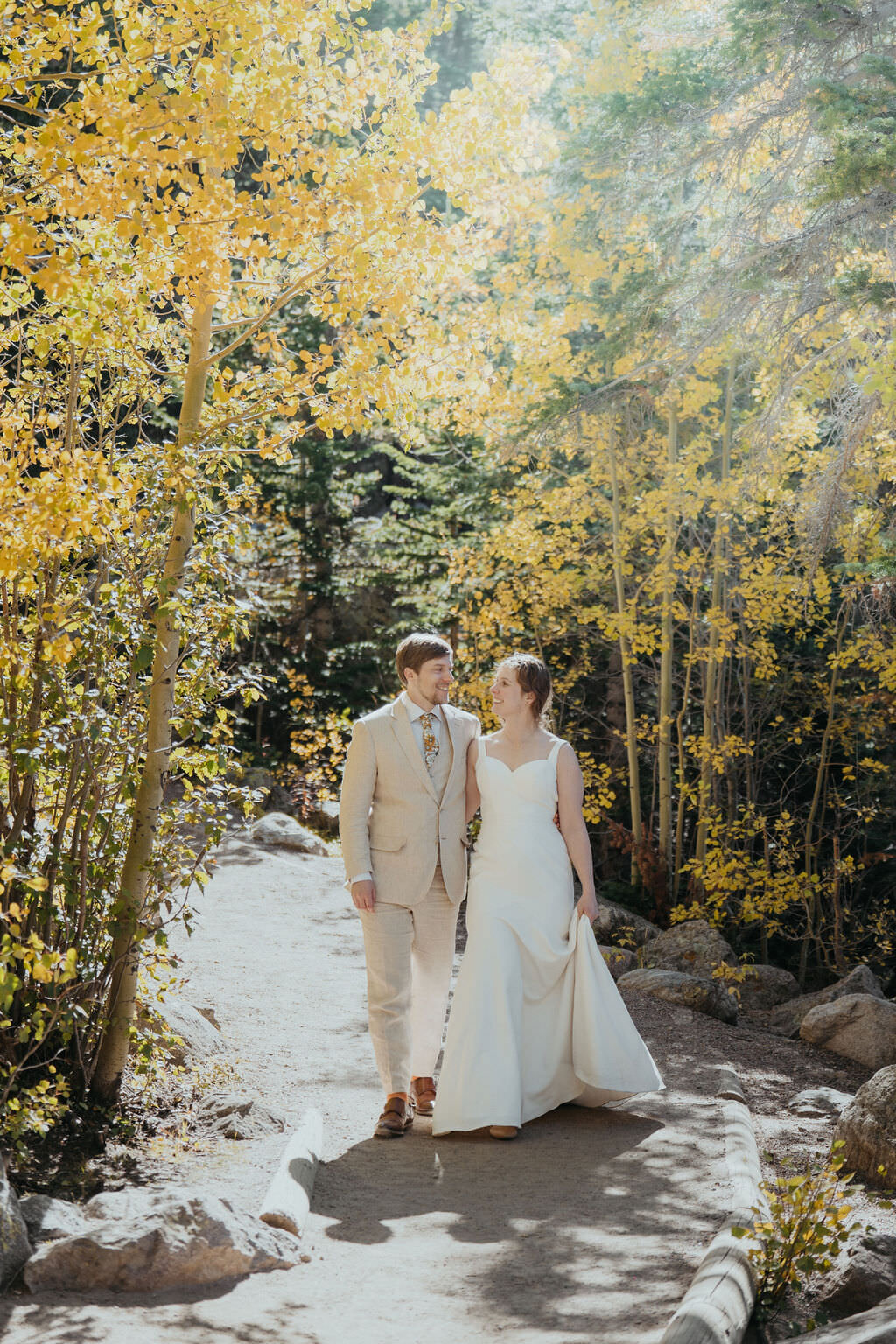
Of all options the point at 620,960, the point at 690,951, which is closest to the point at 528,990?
the point at 620,960

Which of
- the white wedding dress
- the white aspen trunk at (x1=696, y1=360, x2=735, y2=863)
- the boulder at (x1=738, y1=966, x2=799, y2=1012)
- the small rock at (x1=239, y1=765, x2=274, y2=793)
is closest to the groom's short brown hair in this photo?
the white wedding dress

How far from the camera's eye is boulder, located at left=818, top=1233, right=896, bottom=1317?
10.2 feet

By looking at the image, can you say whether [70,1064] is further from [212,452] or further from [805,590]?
[805,590]

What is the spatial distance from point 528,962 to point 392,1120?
752mm

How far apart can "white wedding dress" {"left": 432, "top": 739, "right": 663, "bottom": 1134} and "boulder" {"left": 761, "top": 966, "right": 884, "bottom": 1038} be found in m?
3.63

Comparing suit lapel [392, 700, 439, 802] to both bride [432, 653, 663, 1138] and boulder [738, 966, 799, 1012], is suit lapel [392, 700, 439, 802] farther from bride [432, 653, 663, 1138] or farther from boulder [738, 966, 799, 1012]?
boulder [738, 966, 799, 1012]

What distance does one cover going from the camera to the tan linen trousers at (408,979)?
4379 millimetres

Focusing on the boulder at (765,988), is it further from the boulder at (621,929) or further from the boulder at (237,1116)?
the boulder at (237,1116)

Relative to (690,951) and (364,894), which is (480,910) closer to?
(364,894)

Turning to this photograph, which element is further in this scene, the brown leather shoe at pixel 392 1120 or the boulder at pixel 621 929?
the boulder at pixel 621 929

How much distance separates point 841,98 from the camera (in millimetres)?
5242

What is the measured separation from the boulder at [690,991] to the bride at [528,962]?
2.93m

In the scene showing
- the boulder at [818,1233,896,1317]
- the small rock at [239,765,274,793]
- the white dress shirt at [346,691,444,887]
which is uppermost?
the white dress shirt at [346,691,444,887]

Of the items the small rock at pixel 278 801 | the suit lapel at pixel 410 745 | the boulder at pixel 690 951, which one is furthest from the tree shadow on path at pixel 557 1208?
the small rock at pixel 278 801
